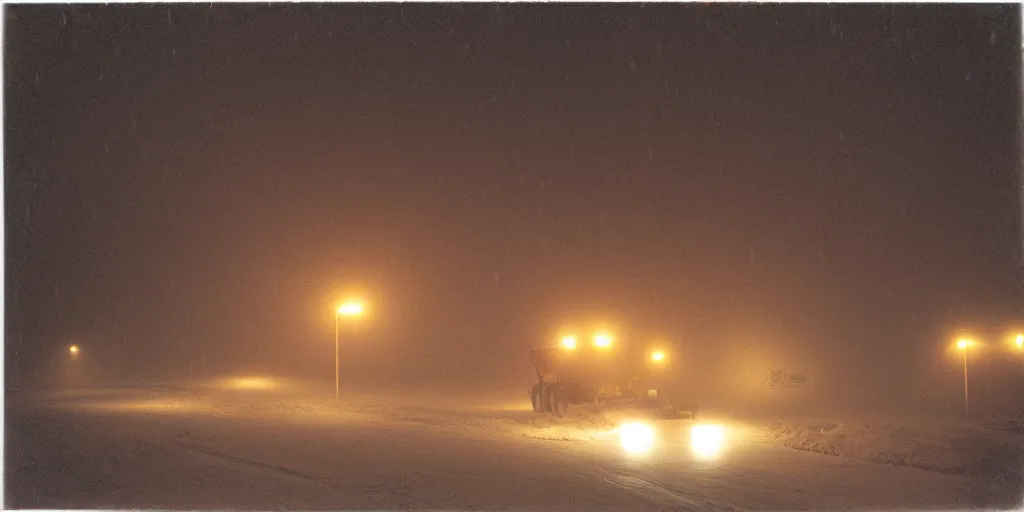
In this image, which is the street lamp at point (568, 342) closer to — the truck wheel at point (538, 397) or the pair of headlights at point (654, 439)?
the truck wheel at point (538, 397)

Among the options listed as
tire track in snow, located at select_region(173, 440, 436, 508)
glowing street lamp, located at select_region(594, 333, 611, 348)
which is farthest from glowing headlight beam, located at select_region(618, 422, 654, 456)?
tire track in snow, located at select_region(173, 440, 436, 508)

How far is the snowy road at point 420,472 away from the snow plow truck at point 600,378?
5.09 metres

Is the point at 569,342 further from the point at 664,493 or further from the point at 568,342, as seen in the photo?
the point at 664,493

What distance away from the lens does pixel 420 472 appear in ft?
50.3

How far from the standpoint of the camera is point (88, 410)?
28375 mm

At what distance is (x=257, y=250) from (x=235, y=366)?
50182 mm

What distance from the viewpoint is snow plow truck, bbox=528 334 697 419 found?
2845 cm

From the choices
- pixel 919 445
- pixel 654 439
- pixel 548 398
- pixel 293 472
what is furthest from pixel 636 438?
pixel 293 472

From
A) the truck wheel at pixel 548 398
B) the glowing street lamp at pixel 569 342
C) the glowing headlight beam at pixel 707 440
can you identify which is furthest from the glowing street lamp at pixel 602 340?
the glowing headlight beam at pixel 707 440

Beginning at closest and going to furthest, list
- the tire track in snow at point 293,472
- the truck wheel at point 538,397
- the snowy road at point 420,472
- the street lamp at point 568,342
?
the snowy road at point 420,472 < the tire track in snow at point 293,472 < the truck wheel at point 538,397 < the street lamp at point 568,342

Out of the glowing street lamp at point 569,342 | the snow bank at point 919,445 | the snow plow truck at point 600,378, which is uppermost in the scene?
the glowing street lamp at point 569,342

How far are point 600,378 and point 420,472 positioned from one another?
47.3ft

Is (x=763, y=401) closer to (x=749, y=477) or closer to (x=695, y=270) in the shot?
(x=749, y=477)

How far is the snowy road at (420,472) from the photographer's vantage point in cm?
1319
